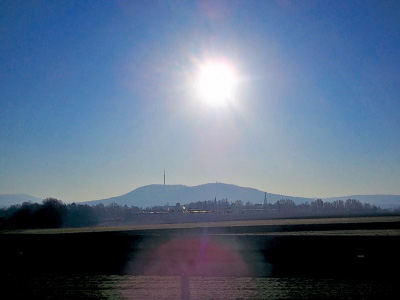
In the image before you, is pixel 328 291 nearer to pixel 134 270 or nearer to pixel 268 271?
pixel 268 271

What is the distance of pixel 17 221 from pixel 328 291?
5349 centimetres

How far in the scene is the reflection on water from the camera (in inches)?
366

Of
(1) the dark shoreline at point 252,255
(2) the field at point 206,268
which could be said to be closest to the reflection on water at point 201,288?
(2) the field at point 206,268

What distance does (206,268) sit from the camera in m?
12.7

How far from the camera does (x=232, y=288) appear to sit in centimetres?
998

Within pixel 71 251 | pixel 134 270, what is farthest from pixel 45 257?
pixel 134 270

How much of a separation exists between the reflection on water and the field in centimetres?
2

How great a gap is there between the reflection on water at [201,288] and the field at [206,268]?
0.08 ft

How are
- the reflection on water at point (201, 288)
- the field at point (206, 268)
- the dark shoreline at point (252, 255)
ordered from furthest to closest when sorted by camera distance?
the dark shoreline at point (252, 255) → the field at point (206, 268) → the reflection on water at point (201, 288)

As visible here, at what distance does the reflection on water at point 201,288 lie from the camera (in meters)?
9.29

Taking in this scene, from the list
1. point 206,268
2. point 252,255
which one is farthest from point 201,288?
point 252,255

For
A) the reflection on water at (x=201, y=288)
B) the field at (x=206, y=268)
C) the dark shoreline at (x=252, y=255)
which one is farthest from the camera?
the dark shoreline at (x=252, y=255)

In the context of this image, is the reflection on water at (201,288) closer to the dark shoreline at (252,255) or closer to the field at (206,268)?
the field at (206,268)

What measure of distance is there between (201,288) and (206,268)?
2.69m
